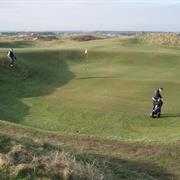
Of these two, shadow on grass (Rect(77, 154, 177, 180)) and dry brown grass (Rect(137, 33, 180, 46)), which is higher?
dry brown grass (Rect(137, 33, 180, 46))

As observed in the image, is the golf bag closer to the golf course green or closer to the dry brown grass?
the golf course green

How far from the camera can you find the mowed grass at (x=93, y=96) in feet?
64.7

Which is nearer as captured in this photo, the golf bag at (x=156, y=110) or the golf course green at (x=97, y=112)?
the golf course green at (x=97, y=112)

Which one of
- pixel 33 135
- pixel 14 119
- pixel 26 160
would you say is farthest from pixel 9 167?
pixel 14 119

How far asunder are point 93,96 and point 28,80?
8.35 m

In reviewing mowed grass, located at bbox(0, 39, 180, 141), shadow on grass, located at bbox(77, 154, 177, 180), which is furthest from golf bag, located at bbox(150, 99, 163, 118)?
shadow on grass, located at bbox(77, 154, 177, 180)

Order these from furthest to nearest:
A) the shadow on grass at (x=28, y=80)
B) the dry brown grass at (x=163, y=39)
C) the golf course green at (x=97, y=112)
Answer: the dry brown grass at (x=163, y=39) < the shadow on grass at (x=28, y=80) < the golf course green at (x=97, y=112)

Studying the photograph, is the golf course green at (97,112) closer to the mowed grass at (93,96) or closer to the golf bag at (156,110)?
the mowed grass at (93,96)

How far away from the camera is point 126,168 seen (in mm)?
13109

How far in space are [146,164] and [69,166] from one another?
166 inches

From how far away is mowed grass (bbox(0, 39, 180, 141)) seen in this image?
19734 millimetres

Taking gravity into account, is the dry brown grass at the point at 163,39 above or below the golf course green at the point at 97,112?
above

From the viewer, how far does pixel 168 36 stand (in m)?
69.0

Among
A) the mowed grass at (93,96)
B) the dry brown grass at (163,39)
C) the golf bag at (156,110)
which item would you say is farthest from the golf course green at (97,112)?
the dry brown grass at (163,39)
